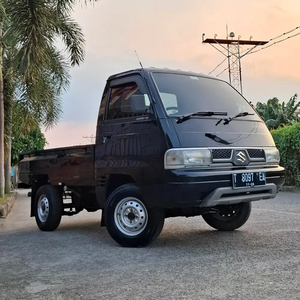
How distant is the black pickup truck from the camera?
526 cm

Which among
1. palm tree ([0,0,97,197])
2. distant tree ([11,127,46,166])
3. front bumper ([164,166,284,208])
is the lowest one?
front bumper ([164,166,284,208])

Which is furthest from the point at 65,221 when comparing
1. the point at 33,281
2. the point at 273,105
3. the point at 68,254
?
the point at 273,105

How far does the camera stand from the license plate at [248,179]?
5.38 meters

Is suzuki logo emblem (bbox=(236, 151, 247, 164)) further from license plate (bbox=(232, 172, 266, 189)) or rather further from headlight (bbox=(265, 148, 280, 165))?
headlight (bbox=(265, 148, 280, 165))

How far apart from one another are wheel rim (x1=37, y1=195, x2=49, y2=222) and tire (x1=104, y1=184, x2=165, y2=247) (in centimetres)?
214

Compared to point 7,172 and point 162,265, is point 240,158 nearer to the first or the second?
point 162,265

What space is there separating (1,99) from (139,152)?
→ 10.4 m

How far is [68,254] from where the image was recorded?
568cm

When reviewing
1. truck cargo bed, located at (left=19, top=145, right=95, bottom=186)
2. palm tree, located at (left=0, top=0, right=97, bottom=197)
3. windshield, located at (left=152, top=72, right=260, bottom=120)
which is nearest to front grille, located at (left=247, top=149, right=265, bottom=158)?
windshield, located at (left=152, top=72, right=260, bottom=120)

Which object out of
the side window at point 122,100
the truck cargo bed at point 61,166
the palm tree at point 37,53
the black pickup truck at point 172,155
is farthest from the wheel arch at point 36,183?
the palm tree at point 37,53

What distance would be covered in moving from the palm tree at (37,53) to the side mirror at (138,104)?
6.36 meters

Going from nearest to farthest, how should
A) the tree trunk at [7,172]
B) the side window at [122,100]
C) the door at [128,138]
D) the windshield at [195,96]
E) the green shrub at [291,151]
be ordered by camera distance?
the door at [128,138] < the windshield at [195,96] < the side window at [122,100] < the green shrub at [291,151] < the tree trunk at [7,172]

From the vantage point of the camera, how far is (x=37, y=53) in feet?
41.7

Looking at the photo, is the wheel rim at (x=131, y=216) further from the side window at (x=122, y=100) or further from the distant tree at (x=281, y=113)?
the distant tree at (x=281, y=113)
